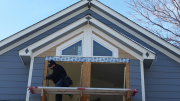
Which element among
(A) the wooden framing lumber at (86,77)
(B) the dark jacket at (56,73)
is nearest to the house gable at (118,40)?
(B) the dark jacket at (56,73)

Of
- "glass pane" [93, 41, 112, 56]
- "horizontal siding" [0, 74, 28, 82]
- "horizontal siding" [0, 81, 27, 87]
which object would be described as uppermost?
"glass pane" [93, 41, 112, 56]

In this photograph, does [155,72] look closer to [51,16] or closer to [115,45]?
[115,45]

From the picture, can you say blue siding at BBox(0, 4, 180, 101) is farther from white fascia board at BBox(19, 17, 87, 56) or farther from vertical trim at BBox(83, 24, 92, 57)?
vertical trim at BBox(83, 24, 92, 57)

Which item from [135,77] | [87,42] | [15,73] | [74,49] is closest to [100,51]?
[87,42]

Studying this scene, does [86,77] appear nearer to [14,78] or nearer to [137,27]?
[14,78]

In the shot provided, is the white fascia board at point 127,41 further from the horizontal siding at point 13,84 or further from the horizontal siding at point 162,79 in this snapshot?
the horizontal siding at point 13,84

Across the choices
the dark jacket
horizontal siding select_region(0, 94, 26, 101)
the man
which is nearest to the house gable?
the man

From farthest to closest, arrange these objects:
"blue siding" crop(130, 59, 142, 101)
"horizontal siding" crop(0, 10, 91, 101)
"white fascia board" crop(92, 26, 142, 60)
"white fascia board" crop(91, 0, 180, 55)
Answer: "white fascia board" crop(91, 0, 180, 55) → "white fascia board" crop(92, 26, 142, 60) → "horizontal siding" crop(0, 10, 91, 101) → "blue siding" crop(130, 59, 142, 101)

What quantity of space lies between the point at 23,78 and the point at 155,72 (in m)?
4.19

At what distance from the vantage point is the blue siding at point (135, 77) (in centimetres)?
675

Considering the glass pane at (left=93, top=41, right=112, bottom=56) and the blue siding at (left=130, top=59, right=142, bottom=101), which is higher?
the glass pane at (left=93, top=41, right=112, bottom=56)

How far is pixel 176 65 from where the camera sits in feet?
26.1

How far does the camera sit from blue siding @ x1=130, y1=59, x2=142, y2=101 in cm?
675

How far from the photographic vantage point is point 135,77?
692 centimetres
